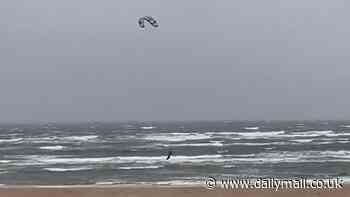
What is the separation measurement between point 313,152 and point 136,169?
1204 centimetres

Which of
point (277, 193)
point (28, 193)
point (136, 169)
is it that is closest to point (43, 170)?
point (136, 169)

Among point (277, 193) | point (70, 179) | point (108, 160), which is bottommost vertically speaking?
point (277, 193)

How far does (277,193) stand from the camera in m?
10.1

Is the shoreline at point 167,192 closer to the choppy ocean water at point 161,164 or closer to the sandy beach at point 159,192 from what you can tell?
the sandy beach at point 159,192

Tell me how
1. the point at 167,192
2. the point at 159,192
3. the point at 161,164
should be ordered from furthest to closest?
1. the point at 161,164
2. the point at 167,192
3. the point at 159,192

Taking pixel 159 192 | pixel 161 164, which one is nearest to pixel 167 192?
pixel 159 192

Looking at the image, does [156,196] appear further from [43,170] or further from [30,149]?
[30,149]

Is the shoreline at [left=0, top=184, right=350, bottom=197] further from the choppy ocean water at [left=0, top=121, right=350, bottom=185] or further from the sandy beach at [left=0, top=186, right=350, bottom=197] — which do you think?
the choppy ocean water at [left=0, top=121, right=350, bottom=185]

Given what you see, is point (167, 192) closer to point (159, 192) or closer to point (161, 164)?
point (159, 192)

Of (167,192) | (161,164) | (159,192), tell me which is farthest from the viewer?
(161,164)

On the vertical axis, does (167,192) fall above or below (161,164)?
below

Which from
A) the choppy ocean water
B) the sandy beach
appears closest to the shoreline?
the sandy beach

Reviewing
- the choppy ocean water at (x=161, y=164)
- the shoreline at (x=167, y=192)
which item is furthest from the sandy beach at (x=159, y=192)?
the choppy ocean water at (x=161, y=164)

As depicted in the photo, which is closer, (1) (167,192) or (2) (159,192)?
(2) (159,192)
